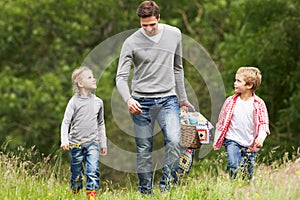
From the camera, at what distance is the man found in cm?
598

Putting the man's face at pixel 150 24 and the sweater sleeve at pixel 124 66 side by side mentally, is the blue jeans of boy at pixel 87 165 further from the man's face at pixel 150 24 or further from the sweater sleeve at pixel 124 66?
the man's face at pixel 150 24

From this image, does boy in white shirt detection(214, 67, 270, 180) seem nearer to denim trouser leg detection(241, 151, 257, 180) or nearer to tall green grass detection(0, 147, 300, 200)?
denim trouser leg detection(241, 151, 257, 180)

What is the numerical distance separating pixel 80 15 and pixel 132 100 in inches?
556

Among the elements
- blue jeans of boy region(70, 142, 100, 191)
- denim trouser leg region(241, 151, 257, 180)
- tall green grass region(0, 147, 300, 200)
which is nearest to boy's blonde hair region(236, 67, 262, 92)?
denim trouser leg region(241, 151, 257, 180)

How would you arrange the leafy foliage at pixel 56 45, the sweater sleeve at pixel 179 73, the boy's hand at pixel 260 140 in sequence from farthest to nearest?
the leafy foliage at pixel 56 45 < the sweater sleeve at pixel 179 73 < the boy's hand at pixel 260 140

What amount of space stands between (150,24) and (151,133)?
1067 millimetres

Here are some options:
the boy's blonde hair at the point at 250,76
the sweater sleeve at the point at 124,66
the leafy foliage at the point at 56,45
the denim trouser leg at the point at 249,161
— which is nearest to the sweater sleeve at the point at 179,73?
the sweater sleeve at the point at 124,66

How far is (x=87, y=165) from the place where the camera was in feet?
19.4

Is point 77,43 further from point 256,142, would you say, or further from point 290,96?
point 256,142

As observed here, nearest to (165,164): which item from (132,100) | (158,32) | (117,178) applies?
(132,100)

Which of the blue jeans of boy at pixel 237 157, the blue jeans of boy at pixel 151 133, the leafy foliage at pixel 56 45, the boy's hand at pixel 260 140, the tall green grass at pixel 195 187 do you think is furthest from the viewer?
the leafy foliage at pixel 56 45

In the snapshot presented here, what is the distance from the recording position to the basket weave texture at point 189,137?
6176 mm

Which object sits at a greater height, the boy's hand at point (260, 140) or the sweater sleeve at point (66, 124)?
the sweater sleeve at point (66, 124)

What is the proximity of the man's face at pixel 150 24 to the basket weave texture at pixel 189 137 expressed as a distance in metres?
1.02
